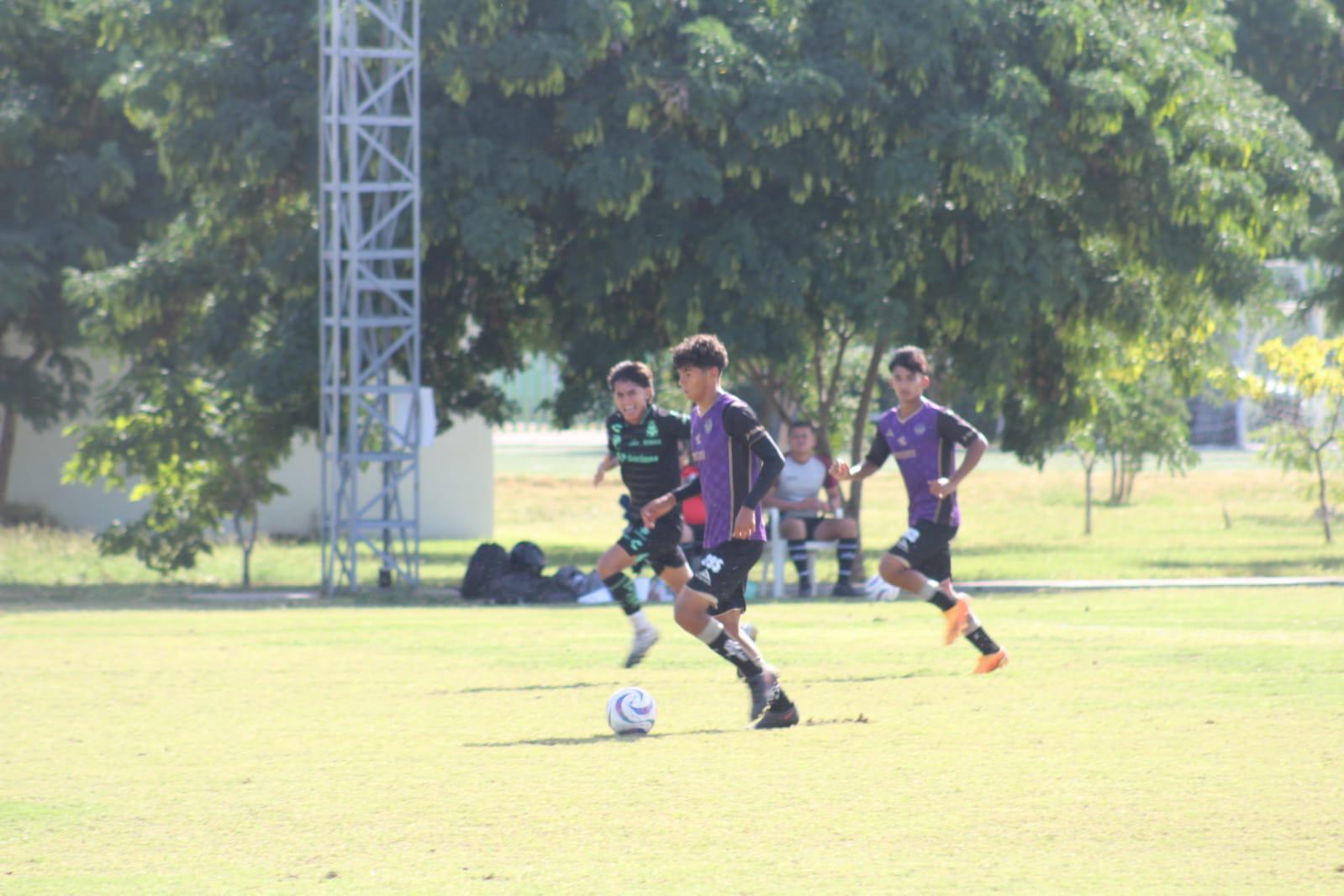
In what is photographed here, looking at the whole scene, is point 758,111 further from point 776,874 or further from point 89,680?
point 776,874

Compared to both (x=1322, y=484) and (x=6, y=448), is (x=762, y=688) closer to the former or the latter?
(x=1322, y=484)

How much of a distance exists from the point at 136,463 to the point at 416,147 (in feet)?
16.1

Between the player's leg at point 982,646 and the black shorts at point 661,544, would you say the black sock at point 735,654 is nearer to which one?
the player's leg at point 982,646

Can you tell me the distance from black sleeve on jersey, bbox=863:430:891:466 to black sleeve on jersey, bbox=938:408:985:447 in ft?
1.24

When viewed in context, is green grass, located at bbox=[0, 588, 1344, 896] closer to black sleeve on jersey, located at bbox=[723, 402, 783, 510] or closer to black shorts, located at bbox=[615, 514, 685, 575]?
black shorts, located at bbox=[615, 514, 685, 575]

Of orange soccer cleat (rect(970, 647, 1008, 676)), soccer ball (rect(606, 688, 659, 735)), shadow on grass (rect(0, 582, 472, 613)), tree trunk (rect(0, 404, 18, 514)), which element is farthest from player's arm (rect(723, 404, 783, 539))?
tree trunk (rect(0, 404, 18, 514))

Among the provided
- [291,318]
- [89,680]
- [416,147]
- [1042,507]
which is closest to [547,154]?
[416,147]

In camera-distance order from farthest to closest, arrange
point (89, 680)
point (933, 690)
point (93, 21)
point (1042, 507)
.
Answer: point (1042, 507), point (93, 21), point (89, 680), point (933, 690)

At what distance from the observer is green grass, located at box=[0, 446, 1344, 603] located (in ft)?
75.9

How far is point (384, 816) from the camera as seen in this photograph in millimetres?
6840

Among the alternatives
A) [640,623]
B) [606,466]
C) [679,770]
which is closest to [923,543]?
[640,623]

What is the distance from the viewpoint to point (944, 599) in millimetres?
11188

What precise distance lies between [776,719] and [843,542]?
1031 centimetres

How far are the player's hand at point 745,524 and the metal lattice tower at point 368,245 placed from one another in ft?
35.1
